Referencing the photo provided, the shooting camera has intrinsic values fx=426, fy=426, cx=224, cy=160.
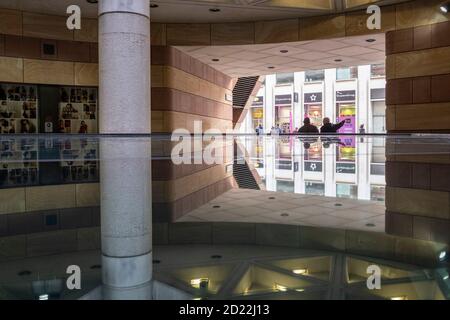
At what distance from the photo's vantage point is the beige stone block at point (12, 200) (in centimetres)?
301

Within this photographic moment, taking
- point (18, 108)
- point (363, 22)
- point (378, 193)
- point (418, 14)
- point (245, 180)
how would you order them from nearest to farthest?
point (378, 193), point (245, 180), point (418, 14), point (363, 22), point (18, 108)

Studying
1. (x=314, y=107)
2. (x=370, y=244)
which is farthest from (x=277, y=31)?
(x=314, y=107)

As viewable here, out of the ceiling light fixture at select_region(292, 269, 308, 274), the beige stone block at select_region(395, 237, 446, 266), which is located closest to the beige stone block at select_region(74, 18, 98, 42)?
the beige stone block at select_region(395, 237, 446, 266)

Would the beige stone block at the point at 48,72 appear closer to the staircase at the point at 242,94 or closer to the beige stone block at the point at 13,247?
the staircase at the point at 242,94

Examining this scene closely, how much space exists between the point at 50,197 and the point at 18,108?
14.5 meters

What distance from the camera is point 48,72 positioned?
53.7ft

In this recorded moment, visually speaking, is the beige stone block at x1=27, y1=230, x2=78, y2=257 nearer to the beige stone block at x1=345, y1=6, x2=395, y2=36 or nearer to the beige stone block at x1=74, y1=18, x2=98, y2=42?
the beige stone block at x1=345, y1=6, x2=395, y2=36

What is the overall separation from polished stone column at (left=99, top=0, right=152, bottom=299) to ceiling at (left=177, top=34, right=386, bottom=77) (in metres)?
7.21

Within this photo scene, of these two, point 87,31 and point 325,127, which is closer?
point 87,31

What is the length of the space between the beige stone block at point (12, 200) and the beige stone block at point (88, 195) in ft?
1.36

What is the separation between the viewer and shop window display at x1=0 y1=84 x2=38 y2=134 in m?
15.8
